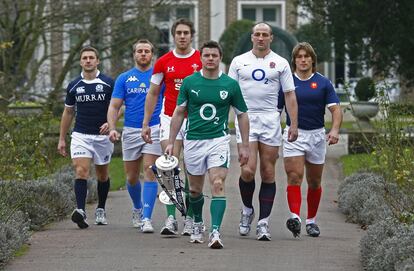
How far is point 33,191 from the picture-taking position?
1376 centimetres

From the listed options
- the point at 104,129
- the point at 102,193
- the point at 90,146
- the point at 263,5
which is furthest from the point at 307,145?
the point at 263,5

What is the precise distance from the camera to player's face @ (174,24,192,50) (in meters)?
12.5

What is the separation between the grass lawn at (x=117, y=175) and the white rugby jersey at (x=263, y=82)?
6965 millimetres

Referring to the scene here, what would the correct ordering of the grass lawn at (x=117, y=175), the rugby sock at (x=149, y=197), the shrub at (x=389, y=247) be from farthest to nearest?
the grass lawn at (x=117, y=175), the rugby sock at (x=149, y=197), the shrub at (x=389, y=247)

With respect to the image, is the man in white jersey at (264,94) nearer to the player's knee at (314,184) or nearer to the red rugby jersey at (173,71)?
the red rugby jersey at (173,71)

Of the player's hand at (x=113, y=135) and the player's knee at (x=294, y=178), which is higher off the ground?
the player's hand at (x=113, y=135)

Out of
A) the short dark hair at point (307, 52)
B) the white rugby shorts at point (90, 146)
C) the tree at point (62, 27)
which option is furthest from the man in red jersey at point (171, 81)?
the tree at point (62, 27)

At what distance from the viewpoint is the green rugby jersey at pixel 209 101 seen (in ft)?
37.8

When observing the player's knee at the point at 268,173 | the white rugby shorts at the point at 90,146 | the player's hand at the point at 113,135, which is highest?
the player's hand at the point at 113,135

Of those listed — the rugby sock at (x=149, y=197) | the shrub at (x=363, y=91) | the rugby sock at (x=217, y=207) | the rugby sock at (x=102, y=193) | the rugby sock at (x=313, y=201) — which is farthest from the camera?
the shrub at (x=363, y=91)

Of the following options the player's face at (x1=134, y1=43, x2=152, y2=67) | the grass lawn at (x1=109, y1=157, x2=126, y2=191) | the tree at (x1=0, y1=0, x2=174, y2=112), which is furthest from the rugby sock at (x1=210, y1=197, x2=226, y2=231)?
the tree at (x1=0, y1=0, x2=174, y2=112)

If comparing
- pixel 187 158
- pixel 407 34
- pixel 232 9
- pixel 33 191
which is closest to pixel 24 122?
pixel 33 191

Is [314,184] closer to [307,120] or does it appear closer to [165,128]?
[307,120]

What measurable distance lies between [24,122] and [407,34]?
1115 cm
